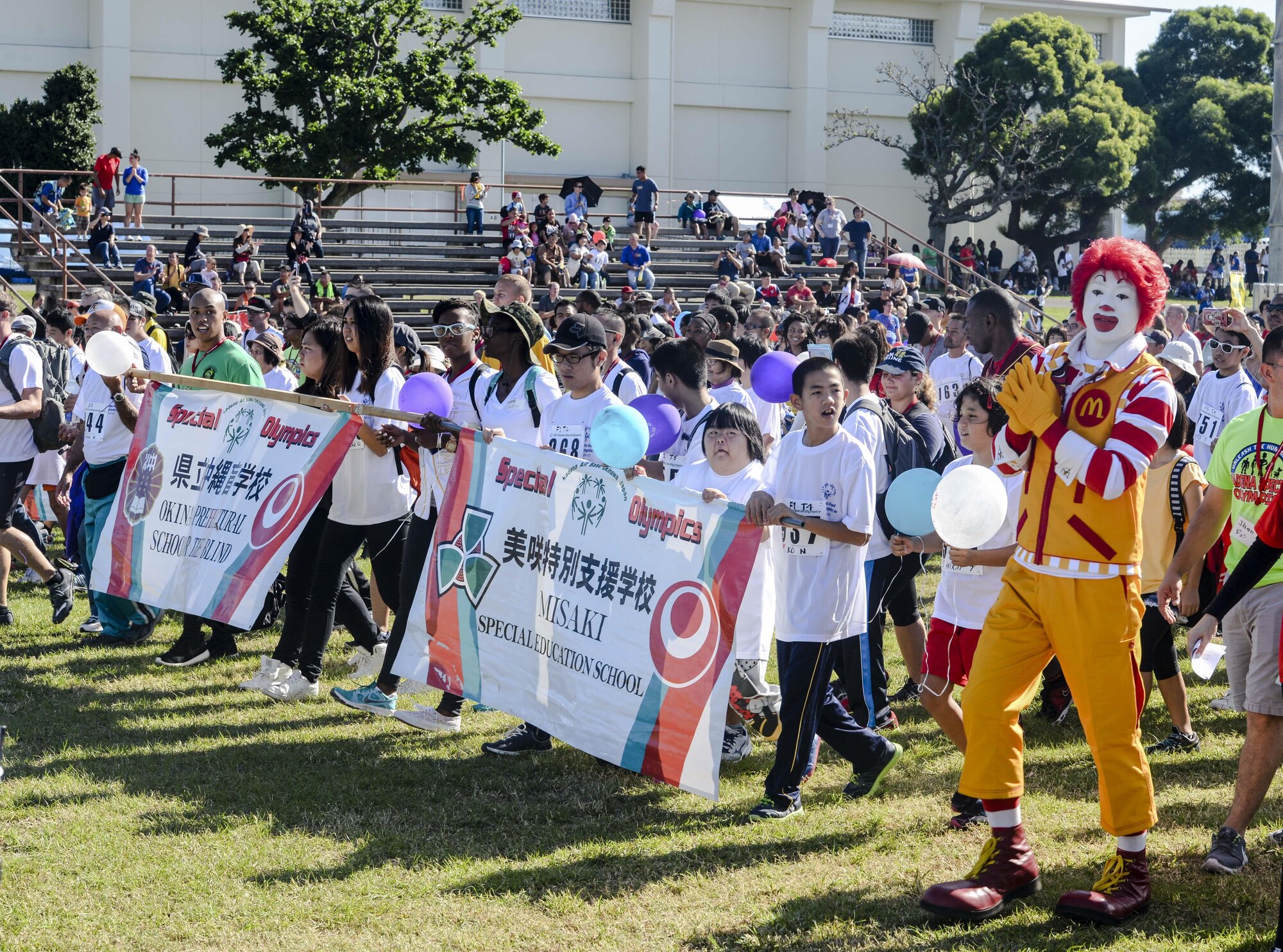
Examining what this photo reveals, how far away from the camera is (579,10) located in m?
45.8

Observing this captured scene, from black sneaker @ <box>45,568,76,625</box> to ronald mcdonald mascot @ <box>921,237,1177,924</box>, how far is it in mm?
6629

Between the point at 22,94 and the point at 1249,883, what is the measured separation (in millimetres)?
41819

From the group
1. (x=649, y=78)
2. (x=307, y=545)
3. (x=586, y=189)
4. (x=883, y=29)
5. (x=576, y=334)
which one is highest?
(x=883, y=29)

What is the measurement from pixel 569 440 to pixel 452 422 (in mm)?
630

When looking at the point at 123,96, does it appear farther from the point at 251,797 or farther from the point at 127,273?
the point at 251,797

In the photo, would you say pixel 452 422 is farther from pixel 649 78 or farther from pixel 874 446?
pixel 649 78

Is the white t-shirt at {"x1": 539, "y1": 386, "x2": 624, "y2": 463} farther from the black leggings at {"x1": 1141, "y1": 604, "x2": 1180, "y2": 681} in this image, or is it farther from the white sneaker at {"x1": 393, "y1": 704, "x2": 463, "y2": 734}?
the black leggings at {"x1": 1141, "y1": 604, "x2": 1180, "y2": 681}

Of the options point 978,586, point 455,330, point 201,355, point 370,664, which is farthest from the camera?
point 201,355

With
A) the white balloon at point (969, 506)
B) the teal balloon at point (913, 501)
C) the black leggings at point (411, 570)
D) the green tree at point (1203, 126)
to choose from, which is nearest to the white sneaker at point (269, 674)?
the black leggings at point (411, 570)

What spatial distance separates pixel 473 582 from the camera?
20.8 feet

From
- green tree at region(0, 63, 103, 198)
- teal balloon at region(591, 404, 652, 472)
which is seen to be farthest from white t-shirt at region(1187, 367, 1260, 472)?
green tree at region(0, 63, 103, 198)

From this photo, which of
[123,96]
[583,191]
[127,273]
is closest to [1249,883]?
[127,273]

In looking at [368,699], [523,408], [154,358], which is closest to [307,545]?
[368,699]

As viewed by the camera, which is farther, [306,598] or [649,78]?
[649,78]
